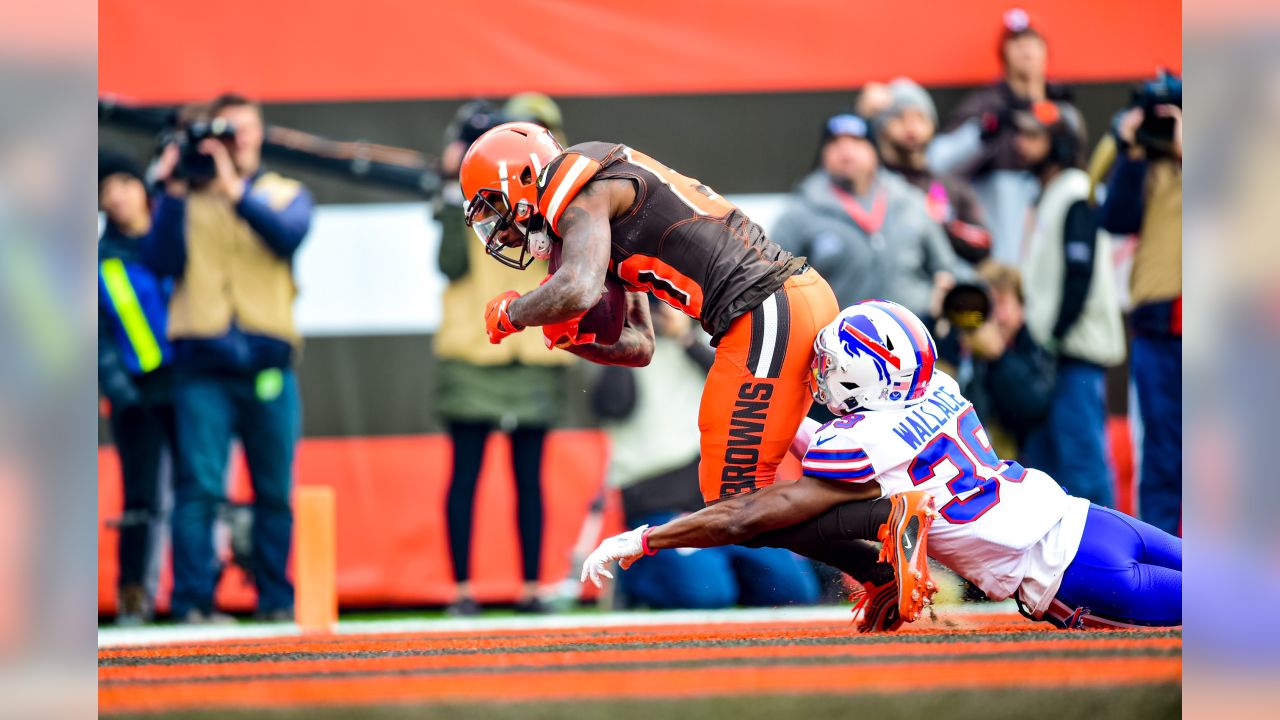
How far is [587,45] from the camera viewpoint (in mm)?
7293

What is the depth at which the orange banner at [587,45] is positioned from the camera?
712 centimetres

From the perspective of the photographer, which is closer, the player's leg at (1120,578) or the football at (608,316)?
the player's leg at (1120,578)

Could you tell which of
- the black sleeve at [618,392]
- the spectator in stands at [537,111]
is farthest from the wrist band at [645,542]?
the spectator in stands at [537,111]

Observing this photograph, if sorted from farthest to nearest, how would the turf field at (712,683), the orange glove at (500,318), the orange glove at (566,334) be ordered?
the orange glove at (566,334) < the orange glove at (500,318) < the turf field at (712,683)

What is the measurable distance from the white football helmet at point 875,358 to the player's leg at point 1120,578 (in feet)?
2.26

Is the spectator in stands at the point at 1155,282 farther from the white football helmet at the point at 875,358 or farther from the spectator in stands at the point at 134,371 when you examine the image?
the spectator in stands at the point at 134,371

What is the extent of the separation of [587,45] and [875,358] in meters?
4.05

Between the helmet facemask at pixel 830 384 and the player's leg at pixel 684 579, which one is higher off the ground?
the helmet facemask at pixel 830 384

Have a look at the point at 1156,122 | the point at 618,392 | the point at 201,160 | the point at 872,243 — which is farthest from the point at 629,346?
the point at 1156,122

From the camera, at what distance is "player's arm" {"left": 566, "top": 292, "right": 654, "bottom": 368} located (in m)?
4.42

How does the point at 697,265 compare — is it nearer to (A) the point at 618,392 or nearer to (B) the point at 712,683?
(B) the point at 712,683
